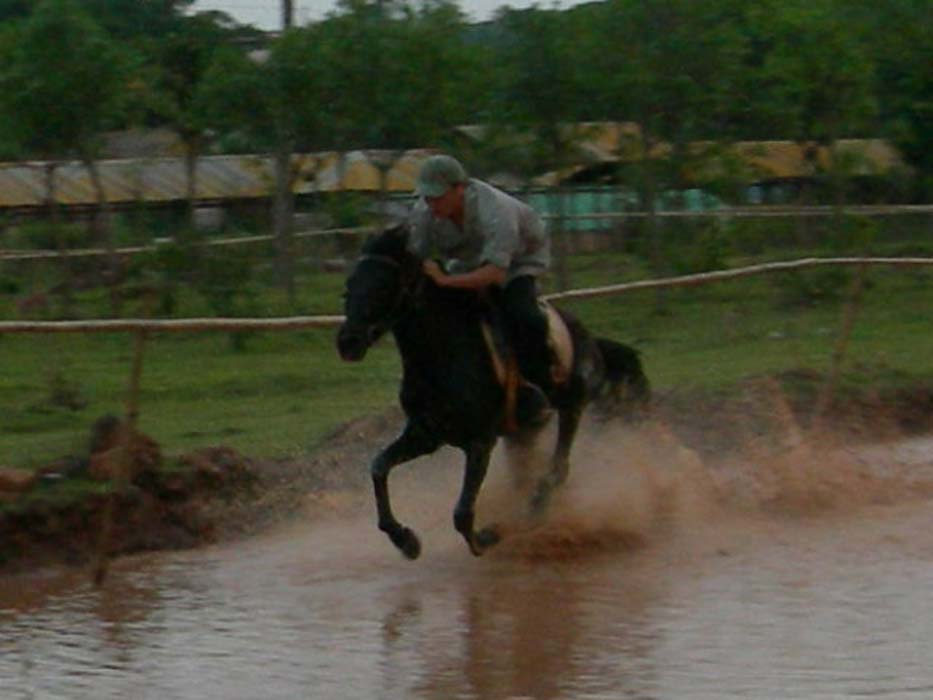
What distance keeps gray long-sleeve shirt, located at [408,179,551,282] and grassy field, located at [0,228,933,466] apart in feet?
9.06

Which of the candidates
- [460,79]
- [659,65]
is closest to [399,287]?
[659,65]

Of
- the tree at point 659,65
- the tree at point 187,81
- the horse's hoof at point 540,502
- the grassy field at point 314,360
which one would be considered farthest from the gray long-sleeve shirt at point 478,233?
the tree at point 187,81

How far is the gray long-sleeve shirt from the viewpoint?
9.65m

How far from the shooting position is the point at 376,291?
920 centimetres

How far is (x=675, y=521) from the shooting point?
1121 centimetres

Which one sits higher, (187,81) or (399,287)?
(187,81)

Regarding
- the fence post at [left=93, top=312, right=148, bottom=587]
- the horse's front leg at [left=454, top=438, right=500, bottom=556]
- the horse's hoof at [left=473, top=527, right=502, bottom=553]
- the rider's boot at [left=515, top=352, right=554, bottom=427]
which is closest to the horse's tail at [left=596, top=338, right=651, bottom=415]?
the rider's boot at [left=515, top=352, right=554, bottom=427]

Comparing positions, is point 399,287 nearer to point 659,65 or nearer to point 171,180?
point 659,65

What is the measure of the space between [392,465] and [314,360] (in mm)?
7655

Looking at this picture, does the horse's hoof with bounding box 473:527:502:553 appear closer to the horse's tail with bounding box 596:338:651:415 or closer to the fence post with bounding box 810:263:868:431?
the horse's tail with bounding box 596:338:651:415

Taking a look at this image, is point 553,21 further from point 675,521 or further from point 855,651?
point 855,651

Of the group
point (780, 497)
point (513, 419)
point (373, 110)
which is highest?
point (373, 110)

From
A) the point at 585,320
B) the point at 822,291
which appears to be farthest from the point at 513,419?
the point at 822,291

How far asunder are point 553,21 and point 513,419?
47.2ft
